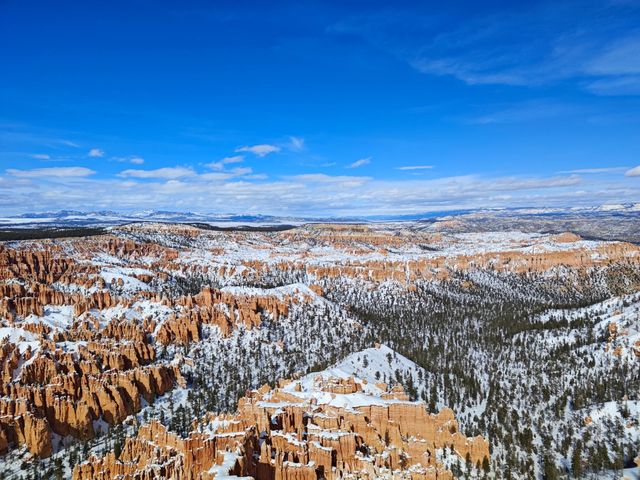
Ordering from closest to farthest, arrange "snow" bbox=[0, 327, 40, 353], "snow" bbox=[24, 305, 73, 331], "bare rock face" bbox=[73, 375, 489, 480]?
1. "bare rock face" bbox=[73, 375, 489, 480]
2. "snow" bbox=[0, 327, 40, 353]
3. "snow" bbox=[24, 305, 73, 331]

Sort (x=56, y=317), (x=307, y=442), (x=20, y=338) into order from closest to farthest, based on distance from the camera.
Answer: (x=307, y=442) → (x=20, y=338) → (x=56, y=317)

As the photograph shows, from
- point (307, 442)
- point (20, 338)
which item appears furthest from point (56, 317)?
point (307, 442)

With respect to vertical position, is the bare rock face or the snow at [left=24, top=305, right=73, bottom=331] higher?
the snow at [left=24, top=305, right=73, bottom=331]

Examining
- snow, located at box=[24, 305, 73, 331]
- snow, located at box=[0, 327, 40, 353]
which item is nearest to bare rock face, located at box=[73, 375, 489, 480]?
snow, located at box=[0, 327, 40, 353]

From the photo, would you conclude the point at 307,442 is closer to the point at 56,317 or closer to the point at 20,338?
the point at 20,338

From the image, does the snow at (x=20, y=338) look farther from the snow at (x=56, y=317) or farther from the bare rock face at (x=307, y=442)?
the bare rock face at (x=307, y=442)

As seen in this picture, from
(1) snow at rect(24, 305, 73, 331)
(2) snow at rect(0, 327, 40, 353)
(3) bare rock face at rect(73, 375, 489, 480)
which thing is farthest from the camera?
(1) snow at rect(24, 305, 73, 331)

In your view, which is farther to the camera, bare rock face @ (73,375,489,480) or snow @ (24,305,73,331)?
snow @ (24,305,73,331)

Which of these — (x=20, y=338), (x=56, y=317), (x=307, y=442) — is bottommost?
(x=307, y=442)

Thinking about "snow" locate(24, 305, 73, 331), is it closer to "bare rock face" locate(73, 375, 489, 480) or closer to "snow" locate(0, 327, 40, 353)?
"snow" locate(0, 327, 40, 353)

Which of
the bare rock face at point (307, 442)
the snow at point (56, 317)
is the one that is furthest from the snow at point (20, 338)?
the bare rock face at point (307, 442)
